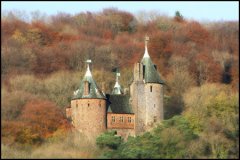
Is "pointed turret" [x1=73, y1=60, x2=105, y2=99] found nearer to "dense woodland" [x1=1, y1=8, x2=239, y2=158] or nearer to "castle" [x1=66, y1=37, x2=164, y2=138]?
"castle" [x1=66, y1=37, x2=164, y2=138]

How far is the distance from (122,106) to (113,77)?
20.7m

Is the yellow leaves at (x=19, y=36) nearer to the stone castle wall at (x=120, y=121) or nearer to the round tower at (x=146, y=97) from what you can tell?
the stone castle wall at (x=120, y=121)

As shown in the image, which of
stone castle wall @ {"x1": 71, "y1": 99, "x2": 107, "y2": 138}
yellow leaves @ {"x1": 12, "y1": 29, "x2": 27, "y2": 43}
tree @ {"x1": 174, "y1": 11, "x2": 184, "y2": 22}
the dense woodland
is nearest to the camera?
the dense woodland

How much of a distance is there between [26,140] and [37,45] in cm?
4472

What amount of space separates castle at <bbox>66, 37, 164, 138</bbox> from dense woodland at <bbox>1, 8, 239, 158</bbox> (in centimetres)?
148

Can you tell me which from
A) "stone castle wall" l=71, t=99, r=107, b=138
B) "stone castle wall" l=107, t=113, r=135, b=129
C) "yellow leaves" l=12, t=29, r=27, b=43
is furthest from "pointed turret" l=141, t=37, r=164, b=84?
"yellow leaves" l=12, t=29, r=27, b=43

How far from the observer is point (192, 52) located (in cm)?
10069

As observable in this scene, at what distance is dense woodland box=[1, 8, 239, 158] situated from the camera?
5831 centimetres

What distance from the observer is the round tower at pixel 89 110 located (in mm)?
69000

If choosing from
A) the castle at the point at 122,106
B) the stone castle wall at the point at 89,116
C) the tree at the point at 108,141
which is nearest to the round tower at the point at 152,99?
the castle at the point at 122,106

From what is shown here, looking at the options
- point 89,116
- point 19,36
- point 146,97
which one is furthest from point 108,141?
point 19,36

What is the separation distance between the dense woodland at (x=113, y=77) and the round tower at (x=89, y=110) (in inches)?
53.6

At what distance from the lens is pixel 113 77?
9231 cm

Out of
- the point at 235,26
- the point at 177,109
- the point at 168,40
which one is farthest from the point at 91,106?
the point at 235,26
